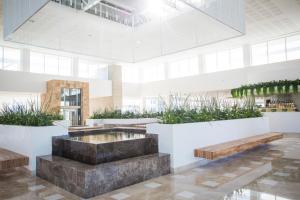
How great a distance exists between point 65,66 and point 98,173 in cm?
1363

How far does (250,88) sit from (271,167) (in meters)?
7.81

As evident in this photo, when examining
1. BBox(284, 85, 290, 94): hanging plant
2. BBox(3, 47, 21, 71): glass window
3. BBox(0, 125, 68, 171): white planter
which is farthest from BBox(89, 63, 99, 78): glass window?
BBox(0, 125, 68, 171): white planter

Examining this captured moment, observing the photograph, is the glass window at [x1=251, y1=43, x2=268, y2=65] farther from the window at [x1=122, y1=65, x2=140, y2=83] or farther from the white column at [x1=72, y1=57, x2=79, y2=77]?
the white column at [x1=72, y1=57, x2=79, y2=77]

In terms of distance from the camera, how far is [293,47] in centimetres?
1120

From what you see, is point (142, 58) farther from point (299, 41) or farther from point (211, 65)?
point (299, 41)

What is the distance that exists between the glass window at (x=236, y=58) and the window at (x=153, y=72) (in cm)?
576

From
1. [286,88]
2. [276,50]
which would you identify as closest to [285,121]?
[286,88]

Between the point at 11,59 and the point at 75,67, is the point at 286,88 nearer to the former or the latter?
the point at 75,67

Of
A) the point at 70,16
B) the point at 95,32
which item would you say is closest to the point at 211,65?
the point at 95,32

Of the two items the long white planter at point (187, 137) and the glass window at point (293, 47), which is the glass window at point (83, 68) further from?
the long white planter at point (187, 137)

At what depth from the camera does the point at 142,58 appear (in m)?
9.79

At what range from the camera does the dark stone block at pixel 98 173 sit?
2740 mm

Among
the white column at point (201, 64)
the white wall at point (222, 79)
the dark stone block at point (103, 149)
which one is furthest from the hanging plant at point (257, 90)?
the dark stone block at point (103, 149)

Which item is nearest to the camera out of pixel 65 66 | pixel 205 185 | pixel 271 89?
pixel 205 185
